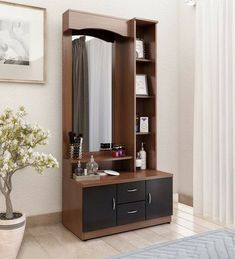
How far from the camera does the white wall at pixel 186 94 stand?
3.74 m

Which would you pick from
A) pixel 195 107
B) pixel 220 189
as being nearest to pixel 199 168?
pixel 220 189

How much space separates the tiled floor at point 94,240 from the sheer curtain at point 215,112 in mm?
271

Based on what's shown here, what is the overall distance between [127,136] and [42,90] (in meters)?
0.93

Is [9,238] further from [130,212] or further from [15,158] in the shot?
[130,212]

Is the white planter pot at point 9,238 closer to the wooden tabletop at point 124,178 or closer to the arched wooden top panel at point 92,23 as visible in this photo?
the wooden tabletop at point 124,178

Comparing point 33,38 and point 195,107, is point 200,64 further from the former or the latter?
point 33,38

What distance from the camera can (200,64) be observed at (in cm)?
344

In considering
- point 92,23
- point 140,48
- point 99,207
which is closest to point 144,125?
point 140,48

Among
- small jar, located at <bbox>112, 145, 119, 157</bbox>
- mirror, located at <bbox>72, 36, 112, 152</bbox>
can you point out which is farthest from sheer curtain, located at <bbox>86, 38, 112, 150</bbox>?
small jar, located at <bbox>112, 145, 119, 157</bbox>

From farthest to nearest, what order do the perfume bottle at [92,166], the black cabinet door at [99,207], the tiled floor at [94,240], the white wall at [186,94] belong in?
the white wall at [186,94] → the perfume bottle at [92,166] → the black cabinet door at [99,207] → the tiled floor at [94,240]

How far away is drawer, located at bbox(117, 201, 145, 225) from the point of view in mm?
2922

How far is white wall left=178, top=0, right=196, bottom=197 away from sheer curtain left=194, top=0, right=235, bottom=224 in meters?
0.26

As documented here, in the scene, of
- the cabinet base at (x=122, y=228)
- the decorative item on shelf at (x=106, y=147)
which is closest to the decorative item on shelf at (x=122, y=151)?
the decorative item on shelf at (x=106, y=147)

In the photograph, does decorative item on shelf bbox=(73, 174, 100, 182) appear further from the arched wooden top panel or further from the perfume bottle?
the arched wooden top panel
